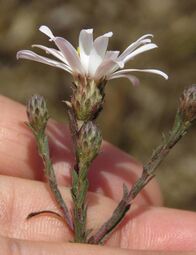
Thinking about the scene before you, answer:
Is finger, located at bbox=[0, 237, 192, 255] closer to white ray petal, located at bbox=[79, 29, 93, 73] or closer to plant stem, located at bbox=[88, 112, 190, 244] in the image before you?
plant stem, located at bbox=[88, 112, 190, 244]

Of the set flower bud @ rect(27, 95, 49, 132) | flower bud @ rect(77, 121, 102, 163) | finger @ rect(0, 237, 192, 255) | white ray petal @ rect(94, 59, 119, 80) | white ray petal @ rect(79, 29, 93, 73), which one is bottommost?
finger @ rect(0, 237, 192, 255)

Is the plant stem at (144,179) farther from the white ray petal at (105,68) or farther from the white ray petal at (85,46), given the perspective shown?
the white ray petal at (85,46)

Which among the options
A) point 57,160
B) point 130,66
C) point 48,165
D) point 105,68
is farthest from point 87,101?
point 130,66

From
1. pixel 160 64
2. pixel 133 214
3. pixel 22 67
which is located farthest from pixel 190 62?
pixel 133 214

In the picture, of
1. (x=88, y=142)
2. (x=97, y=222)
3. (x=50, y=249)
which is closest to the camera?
(x=50, y=249)

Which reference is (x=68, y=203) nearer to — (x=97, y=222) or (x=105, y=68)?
(x=97, y=222)

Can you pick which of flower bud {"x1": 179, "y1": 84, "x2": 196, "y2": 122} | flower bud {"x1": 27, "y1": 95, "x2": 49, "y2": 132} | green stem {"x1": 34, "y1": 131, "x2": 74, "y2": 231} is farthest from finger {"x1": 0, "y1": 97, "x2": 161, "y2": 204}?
flower bud {"x1": 179, "y1": 84, "x2": 196, "y2": 122}
